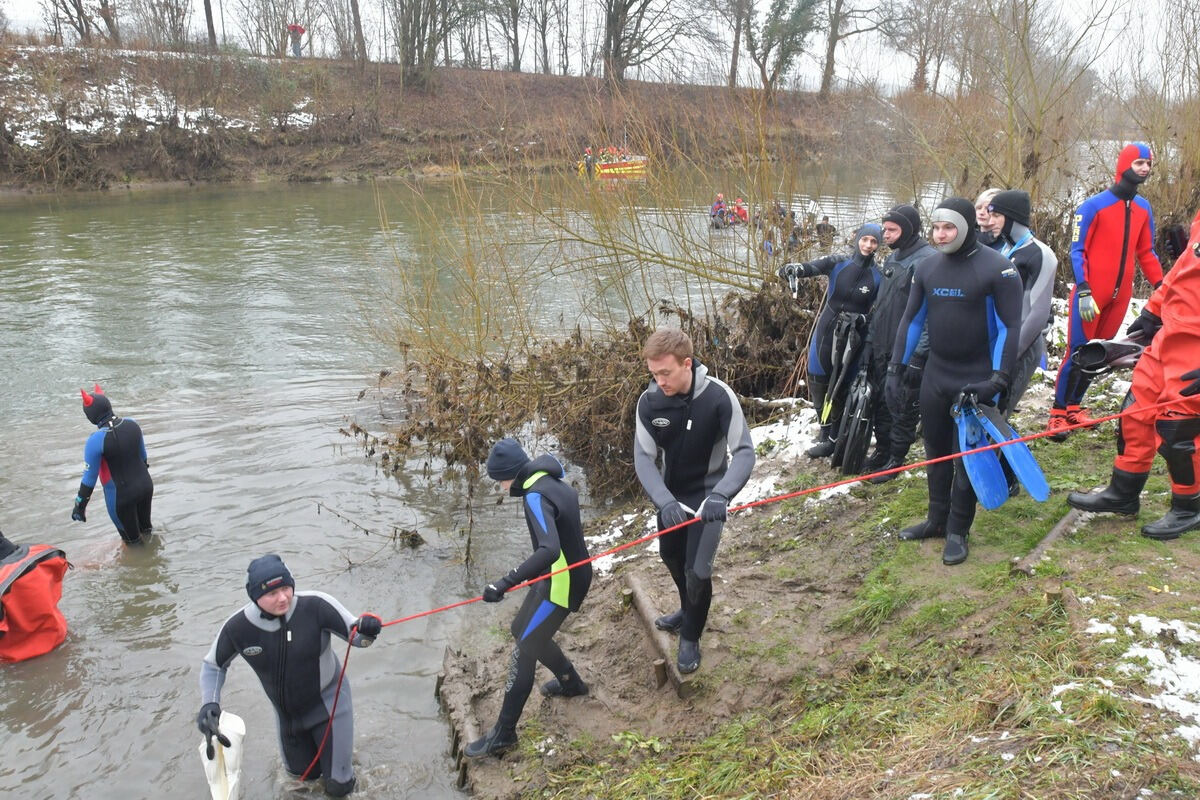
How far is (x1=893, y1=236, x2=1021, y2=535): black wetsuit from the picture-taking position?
14.8 feet

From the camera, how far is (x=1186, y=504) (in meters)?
4.30

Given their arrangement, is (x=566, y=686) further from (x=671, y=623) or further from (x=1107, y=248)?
(x=1107, y=248)

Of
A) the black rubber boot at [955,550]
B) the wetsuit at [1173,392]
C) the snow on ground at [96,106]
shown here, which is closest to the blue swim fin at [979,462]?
the black rubber boot at [955,550]

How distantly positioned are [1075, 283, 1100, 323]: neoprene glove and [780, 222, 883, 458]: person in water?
1.44m

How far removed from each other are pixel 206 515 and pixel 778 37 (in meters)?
11.1

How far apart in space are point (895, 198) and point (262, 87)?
35.6 metres

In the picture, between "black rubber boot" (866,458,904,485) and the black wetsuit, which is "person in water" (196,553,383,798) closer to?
the black wetsuit

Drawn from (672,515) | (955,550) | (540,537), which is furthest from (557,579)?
(955,550)

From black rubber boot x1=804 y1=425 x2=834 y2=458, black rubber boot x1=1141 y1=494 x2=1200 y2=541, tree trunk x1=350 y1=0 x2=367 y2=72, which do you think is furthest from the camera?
tree trunk x1=350 y1=0 x2=367 y2=72

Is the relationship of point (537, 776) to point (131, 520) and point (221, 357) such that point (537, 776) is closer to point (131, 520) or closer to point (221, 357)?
point (131, 520)

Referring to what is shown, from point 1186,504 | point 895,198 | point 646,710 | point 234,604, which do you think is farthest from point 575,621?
point 895,198

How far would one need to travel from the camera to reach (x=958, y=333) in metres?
4.63

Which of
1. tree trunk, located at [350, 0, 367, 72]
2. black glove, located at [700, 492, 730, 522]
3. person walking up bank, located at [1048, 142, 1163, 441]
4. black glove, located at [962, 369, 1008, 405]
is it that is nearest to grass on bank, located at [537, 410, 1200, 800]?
black glove, located at [962, 369, 1008, 405]

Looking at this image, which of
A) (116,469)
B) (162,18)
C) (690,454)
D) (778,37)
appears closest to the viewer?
(690,454)
